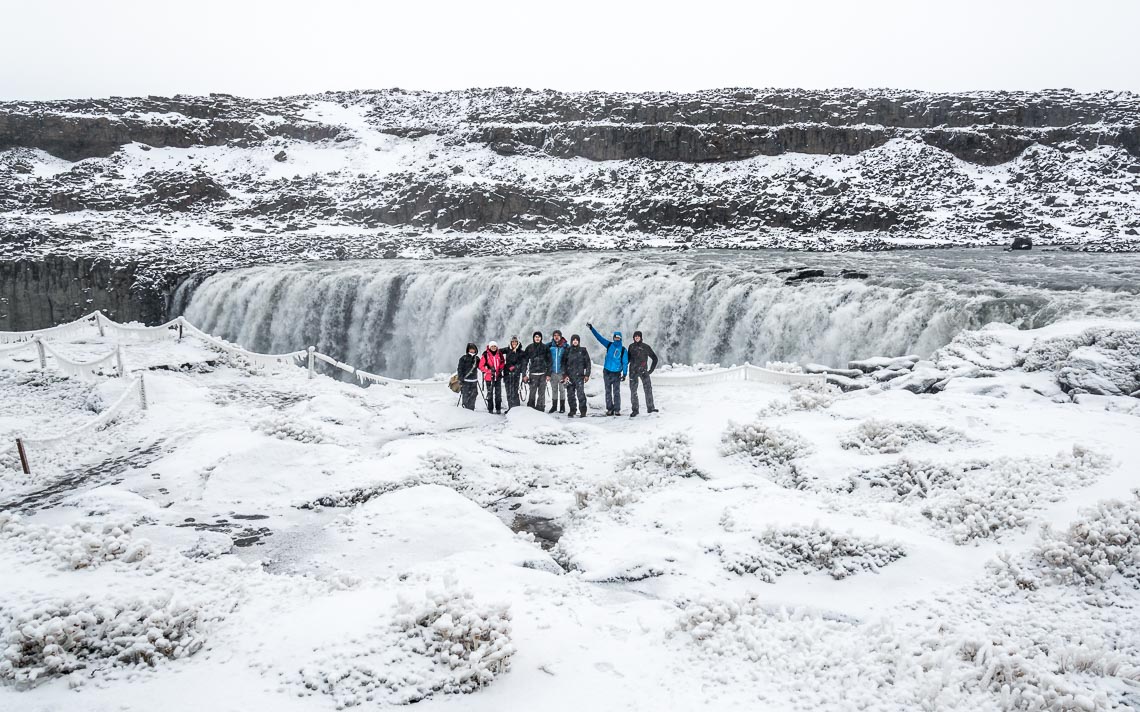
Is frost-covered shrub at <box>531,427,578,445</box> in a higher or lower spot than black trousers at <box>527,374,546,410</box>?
lower

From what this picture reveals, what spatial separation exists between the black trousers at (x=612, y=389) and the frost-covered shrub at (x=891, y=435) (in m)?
4.28

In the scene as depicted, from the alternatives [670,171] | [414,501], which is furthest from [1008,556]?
[670,171]

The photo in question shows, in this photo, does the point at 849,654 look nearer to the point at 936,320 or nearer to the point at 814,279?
the point at 936,320

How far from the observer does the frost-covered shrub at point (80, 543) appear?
640cm

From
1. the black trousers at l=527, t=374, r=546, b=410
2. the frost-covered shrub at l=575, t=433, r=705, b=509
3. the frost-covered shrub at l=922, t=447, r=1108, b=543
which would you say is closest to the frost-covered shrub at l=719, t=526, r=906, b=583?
the frost-covered shrub at l=922, t=447, r=1108, b=543

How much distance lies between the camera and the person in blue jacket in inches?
487

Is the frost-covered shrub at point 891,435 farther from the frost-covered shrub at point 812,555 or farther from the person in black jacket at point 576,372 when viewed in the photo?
the person in black jacket at point 576,372

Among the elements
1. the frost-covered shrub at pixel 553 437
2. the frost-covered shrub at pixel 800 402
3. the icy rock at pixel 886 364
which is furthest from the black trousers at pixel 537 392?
the icy rock at pixel 886 364

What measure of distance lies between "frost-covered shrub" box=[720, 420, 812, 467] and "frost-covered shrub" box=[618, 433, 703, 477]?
23.5 inches

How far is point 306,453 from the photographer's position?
398 inches

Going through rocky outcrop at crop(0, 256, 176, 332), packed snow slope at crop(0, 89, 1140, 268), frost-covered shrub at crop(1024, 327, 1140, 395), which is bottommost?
rocky outcrop at crop(0, 256, 176, 332)

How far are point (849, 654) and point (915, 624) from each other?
0.83m

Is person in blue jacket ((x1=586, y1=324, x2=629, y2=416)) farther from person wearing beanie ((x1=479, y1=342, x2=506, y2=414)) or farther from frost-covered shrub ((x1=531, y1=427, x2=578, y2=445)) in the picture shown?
person wearing beanie ((x1=479, y1=342, x2=506, y2=414))

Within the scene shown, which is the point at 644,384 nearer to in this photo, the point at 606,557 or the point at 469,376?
the point at 469,376
